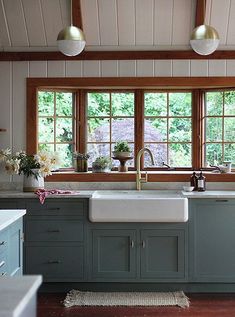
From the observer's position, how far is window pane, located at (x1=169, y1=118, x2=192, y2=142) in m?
5.43

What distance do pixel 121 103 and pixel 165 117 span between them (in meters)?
0.50

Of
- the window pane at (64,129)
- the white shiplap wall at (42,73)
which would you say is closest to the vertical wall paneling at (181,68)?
the white shiplap wall at (42,73)

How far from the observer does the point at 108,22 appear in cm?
497

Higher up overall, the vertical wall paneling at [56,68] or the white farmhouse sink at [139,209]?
the vertical wall paneling at [56,68]

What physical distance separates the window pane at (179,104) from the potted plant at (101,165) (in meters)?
0.87

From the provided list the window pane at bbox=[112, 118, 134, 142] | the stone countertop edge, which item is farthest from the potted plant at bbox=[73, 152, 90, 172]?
the stone countertop edge

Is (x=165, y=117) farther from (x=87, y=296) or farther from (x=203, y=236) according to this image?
(x=87, y=296)

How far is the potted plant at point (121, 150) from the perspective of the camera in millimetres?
A: 5203

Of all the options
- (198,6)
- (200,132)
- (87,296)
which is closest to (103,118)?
(200,132)

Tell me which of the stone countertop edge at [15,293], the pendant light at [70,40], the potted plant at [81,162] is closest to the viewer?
the stone countertop edge at [15,293]

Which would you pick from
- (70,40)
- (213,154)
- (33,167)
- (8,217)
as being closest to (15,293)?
(8,217)

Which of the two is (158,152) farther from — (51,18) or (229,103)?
(51,18)

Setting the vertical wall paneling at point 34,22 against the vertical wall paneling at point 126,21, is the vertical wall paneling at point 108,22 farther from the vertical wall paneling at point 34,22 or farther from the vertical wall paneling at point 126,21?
the vertical wall paneling at point 34,22

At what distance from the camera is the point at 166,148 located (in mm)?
5438
